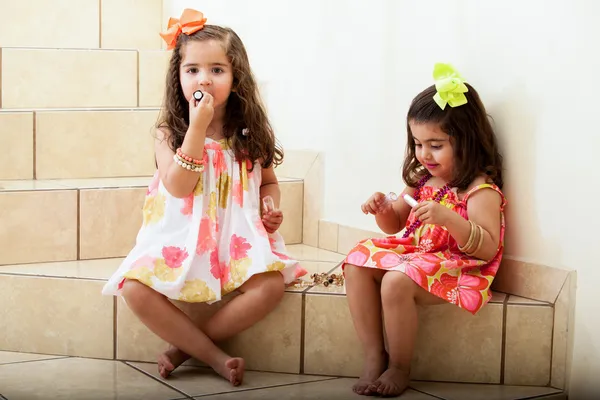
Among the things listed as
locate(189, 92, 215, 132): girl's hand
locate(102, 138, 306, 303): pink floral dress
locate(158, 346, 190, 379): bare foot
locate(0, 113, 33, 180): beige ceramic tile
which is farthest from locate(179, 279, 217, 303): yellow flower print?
locate(0, 113, 33, 180): beige ceramic tile

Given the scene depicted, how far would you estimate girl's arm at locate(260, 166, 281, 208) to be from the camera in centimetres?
204

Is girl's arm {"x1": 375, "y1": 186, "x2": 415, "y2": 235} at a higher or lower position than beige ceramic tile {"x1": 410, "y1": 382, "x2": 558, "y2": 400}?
higher

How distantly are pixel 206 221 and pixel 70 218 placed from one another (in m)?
0.43

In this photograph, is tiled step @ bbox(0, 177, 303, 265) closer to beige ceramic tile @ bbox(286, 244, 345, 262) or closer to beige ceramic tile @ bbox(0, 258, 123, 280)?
beige ceramic tile @ bbox(0, 258, 123, 280)

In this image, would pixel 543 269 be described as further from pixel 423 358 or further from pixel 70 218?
pixel 70 218

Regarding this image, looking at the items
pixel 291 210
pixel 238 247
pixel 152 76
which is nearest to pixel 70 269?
pixel 238 247

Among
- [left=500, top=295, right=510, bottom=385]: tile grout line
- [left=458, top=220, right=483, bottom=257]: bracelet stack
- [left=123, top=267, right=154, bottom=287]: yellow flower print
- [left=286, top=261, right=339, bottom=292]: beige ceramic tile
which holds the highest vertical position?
[left=458, top=220, right=483, bottom=257]: bracelet stack

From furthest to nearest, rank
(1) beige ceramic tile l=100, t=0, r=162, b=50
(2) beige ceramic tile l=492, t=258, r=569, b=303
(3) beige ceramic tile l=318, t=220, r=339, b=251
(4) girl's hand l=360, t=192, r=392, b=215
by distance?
(1) beige ceramic tile l=100, t=0, r=162, b=50
(3) beige ceramic tile l=318, t=220, r=339, b=251
(4) girl's hand l=360, t=192, r=392, b=215
(2) beige ceramic tile l=492, t=258, r=569, b=303

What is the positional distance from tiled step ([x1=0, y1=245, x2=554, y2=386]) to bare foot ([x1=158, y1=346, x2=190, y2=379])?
0.10m

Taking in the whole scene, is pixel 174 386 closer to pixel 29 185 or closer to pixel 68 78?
pixel 29 185

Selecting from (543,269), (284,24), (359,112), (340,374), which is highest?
(284,24)

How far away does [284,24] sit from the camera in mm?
2510

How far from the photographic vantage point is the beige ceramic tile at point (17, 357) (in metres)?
1.96

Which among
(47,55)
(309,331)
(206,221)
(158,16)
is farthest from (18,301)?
(158,16)
